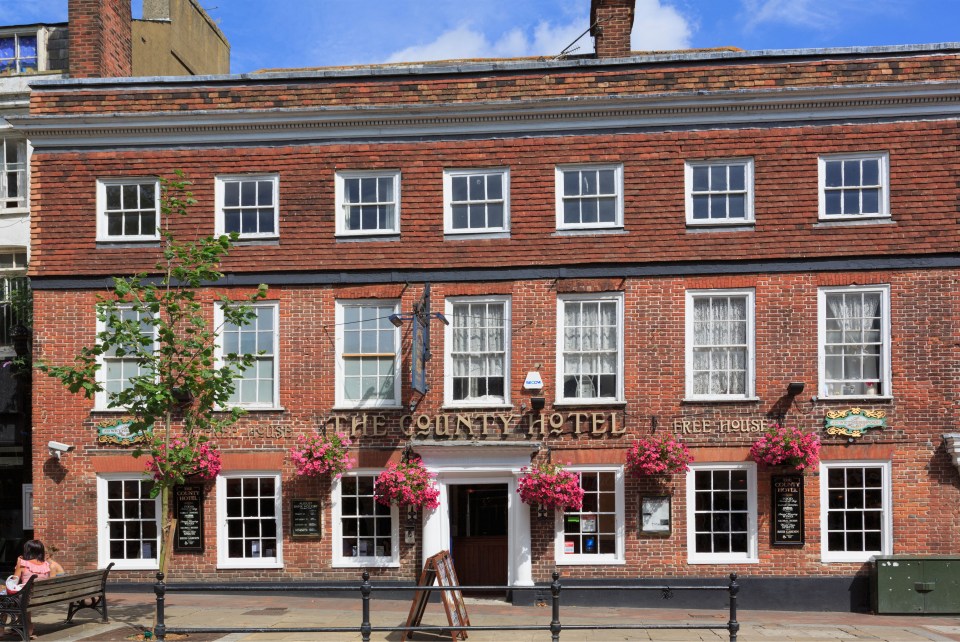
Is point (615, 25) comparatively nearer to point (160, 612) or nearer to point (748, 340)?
point (748, 340)

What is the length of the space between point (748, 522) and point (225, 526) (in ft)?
29.4

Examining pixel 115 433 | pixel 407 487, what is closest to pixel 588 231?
pixel 407 487

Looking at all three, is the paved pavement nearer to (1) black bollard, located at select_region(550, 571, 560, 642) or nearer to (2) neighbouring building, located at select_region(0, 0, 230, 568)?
(1) black bollard, located at select_region(550, 571, 560, 642)

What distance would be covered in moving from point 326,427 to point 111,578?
4.64 metres

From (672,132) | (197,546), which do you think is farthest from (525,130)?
(197,546)

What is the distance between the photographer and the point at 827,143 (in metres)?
17.9

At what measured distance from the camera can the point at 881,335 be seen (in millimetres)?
17688

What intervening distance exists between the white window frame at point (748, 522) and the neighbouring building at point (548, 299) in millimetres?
53

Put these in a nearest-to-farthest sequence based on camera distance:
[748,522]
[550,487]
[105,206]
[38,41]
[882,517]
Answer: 1. [550,487]
2. [882,517]
3. [748,522]
4. [105,206]
5. [38,41]

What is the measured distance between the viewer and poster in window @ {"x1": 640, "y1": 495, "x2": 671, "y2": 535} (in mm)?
17812

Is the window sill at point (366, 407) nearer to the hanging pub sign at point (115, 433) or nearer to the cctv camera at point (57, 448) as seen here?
the hanging pub sign at point (115, 433)

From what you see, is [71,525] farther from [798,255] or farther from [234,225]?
[798,255]

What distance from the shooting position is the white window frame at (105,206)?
18.8 meters

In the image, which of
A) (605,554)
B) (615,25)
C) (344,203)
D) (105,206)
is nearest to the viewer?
(605,554)
